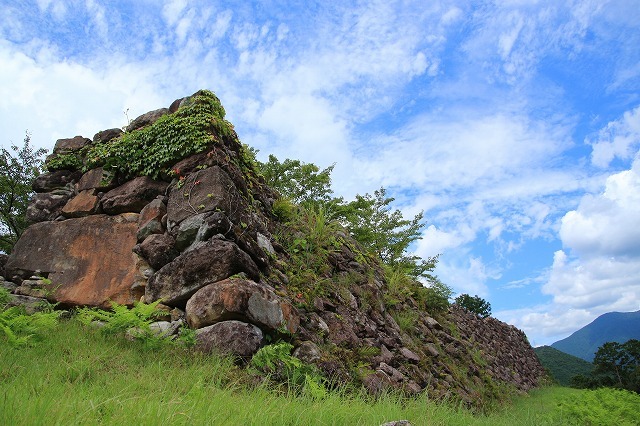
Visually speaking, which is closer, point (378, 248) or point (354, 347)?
point (354, 347)

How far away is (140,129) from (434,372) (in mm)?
7206

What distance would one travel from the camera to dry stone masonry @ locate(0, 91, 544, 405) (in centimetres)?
526

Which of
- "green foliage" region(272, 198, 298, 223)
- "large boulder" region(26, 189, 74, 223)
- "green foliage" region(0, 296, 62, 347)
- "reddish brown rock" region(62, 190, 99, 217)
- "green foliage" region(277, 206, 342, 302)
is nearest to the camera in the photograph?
"green foliage" region(0, 296, 62, 347)

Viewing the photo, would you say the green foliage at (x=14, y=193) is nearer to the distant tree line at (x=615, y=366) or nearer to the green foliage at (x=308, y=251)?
the green foliage at (x=308, y=251)

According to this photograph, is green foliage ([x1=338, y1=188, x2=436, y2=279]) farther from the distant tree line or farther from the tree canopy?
the distant tree line

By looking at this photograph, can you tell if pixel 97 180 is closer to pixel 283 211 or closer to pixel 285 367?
pixel 283 211

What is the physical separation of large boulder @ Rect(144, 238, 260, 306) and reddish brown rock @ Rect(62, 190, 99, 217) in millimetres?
2418

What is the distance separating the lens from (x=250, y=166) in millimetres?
8297

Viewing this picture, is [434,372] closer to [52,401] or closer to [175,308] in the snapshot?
[175,308]

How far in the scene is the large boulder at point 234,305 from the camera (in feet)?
15.9

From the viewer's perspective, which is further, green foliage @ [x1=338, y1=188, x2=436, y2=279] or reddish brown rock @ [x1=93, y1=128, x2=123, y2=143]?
green foliage @ [x1=338, y1=188, x2=436, y2=279]

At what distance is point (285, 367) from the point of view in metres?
4.74

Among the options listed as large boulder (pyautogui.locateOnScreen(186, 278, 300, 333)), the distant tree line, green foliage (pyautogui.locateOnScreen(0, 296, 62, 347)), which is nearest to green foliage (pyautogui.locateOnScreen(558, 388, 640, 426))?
large boulder (pyautogui.locateOnScreen(186, 278, 300, 333))

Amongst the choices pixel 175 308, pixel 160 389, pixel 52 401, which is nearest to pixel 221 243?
pixel 175 308
